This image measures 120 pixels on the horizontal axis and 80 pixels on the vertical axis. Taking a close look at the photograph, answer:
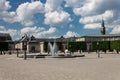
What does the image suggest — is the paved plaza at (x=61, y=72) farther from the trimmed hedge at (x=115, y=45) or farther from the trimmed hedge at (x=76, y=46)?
the trimmed hedge at (x=76, y=46)

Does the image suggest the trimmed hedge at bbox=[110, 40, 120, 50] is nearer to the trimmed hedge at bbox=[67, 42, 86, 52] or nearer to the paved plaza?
the trimmed hedge at bbox=[67, 42, 86, 52]

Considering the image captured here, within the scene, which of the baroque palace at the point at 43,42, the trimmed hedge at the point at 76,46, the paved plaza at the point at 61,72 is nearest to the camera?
the paved plaza at the point at 61,72

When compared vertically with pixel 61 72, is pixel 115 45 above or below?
above

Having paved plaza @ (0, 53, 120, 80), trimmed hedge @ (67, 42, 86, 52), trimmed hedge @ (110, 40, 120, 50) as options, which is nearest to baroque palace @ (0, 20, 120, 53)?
trimmed hedge @ (67, 42, 86, 52)

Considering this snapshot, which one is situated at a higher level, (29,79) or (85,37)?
(85,37)

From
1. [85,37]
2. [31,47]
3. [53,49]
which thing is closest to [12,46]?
[31,47]

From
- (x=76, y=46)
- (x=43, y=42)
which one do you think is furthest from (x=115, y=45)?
(x=43, y=42)

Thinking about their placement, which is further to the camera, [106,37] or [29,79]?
[106,37]

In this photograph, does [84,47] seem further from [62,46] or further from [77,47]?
[62,46]

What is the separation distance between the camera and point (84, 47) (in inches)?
4122

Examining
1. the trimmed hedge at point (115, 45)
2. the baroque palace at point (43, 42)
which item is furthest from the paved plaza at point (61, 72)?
the baroque palace at point (43, 42)

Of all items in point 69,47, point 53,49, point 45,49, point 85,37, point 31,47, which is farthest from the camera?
point 85,37

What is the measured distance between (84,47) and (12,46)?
64.6m

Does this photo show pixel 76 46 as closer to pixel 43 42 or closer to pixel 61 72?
pixel 43 42
